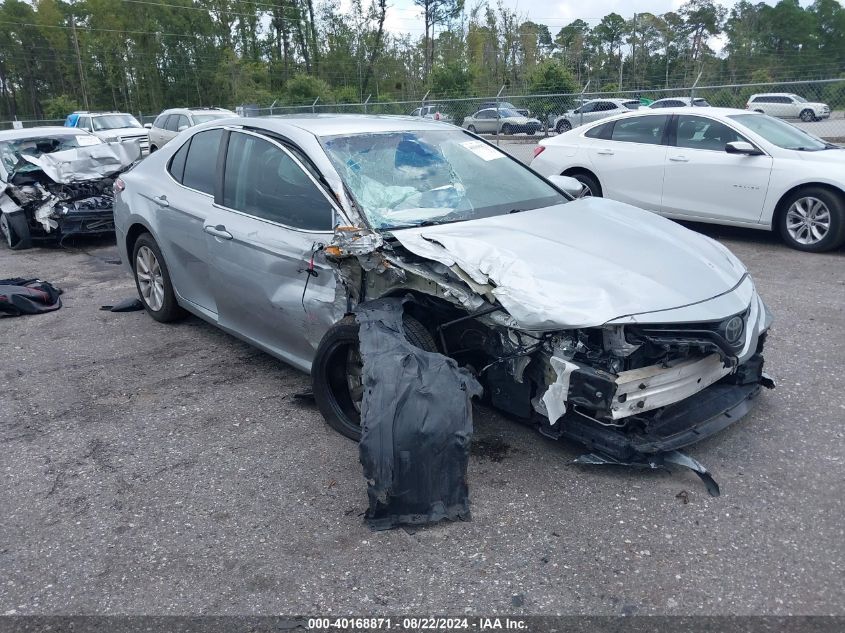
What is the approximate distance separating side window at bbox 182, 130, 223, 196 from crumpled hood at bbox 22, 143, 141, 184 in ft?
17.7

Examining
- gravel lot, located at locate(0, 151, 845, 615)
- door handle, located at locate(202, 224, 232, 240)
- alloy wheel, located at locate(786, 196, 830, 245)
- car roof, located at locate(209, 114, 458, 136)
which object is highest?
car roof, located at locate(209, 114, 458, 136)

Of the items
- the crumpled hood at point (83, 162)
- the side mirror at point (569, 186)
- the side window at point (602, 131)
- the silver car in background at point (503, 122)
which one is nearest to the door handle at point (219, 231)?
the side mirror at point (569, 186)

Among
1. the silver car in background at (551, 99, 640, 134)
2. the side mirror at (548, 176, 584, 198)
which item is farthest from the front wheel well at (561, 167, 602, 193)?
the silver car in background at (551, 99, 640, 134)

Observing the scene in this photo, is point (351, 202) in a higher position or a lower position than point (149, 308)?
higher

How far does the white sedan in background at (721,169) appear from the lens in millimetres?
7703

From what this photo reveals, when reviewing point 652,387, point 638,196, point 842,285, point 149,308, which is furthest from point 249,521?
point 638,196

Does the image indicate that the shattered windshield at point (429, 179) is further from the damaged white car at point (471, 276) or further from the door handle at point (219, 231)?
the door handle at point (219, 231)

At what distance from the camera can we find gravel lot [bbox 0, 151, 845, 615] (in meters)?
2.69

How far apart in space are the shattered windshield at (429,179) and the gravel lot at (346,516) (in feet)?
4.07

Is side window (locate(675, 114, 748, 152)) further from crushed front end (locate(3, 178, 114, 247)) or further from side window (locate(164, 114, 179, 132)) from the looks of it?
side window (locate(164, 114, 179, 132))

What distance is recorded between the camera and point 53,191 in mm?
9484

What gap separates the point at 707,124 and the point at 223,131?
6.01 metres

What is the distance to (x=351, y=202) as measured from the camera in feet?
12.6

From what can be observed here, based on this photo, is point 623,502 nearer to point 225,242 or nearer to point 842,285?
point 225,242
